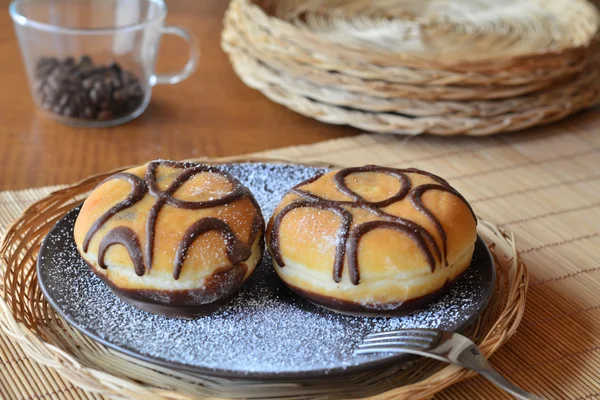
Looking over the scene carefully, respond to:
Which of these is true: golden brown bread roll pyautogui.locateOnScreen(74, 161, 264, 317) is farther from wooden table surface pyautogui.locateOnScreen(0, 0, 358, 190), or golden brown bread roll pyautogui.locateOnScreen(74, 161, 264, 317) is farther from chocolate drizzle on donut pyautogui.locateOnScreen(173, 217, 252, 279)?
wooden table surface pyautogui.locateOnScreen(0, 0, 358, 190)

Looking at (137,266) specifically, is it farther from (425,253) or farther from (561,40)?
(561,40)

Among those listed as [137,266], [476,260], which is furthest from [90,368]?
[476,260]

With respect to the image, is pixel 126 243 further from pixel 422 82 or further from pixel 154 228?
pixel 422 82

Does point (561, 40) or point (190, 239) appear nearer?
point (190, 239)

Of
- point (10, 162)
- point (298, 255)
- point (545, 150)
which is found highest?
point (298, 255)

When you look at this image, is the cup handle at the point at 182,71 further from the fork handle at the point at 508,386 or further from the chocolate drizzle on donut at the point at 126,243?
the fork handle at the point at 508,386

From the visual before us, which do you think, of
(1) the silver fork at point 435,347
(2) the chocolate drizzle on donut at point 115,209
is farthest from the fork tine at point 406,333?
(2) the chocolate drizzle on donut at point 115,209

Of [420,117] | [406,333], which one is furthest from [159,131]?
[406,333]
